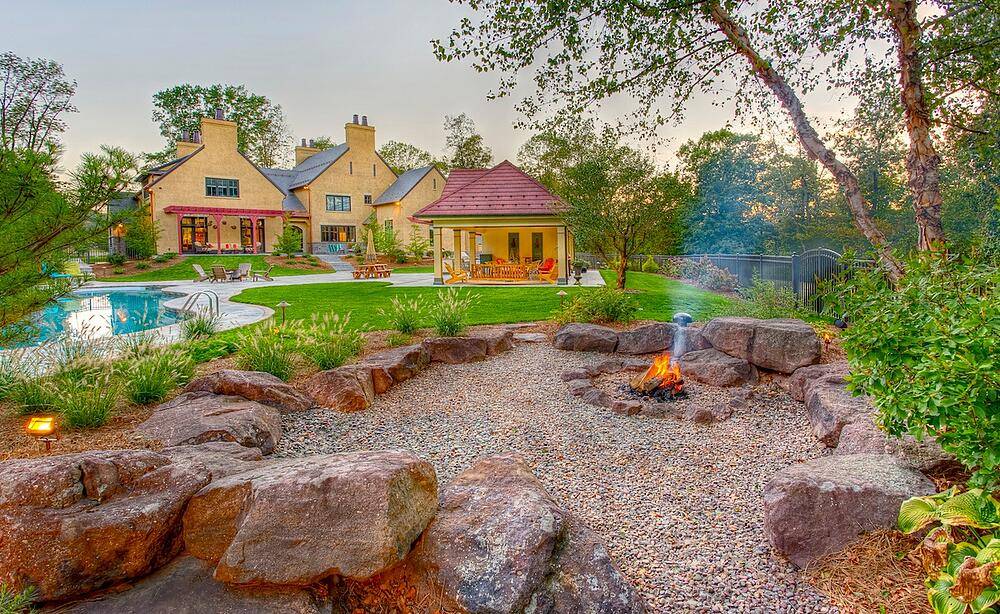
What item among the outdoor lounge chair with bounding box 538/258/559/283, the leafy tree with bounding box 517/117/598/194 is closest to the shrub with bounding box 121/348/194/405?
the outdoor lounge chair with bounding box 538/258/559/283

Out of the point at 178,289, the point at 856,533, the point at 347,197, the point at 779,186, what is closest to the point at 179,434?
the point at 856,533

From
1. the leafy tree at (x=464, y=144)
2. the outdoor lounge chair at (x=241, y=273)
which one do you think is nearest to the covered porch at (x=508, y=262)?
the outdoor lounge chair at (x=241, y=273)

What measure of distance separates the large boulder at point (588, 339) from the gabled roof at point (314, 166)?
31.8 m

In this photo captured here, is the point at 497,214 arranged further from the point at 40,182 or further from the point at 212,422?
the point at 40,182

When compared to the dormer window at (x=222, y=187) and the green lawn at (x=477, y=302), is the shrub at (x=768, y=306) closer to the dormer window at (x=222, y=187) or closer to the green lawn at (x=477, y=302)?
the green lawn at (x=477, y=302)

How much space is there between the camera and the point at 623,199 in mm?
13344

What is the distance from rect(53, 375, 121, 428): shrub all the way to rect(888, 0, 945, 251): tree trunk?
8.14 metres

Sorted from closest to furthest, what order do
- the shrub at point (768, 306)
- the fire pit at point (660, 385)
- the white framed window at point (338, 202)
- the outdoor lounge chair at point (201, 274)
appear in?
the fire pit at point (660, 385) → the shrub at point (768, 306) → the outdoor lounge chair at point (201, 274) → the white framed window at point (338, 202)

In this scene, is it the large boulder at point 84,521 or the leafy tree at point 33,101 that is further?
the leafy tree at point 33,101

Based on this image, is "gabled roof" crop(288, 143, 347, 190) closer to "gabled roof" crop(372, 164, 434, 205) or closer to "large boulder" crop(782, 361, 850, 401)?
"gabled roof" crop(372, 164, 434, 205)

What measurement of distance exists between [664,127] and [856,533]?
7.37 m

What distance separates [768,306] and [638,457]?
537cm

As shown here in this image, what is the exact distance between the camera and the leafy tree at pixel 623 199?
42.7ft

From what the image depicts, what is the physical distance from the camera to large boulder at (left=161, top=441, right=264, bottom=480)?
285 centimetres
